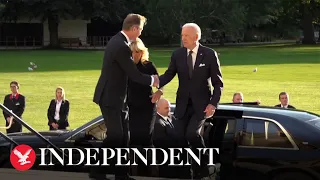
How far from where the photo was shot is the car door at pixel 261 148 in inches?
292

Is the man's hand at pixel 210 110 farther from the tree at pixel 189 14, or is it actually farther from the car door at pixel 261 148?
the tree at pixel 189 14

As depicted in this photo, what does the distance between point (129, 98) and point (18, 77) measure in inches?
1127

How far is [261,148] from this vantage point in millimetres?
7551

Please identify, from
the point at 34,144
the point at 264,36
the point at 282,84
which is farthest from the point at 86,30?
the point at 34,144

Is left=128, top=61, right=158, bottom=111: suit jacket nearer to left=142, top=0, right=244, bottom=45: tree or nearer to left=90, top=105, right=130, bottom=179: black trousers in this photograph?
left=90, top=105, right=130, bottom=179: black trousers

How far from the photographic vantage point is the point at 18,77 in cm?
3425

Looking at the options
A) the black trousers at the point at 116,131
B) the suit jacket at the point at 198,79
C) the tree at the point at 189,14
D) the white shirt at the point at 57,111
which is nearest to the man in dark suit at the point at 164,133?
the suit jacket at the point at 198,79

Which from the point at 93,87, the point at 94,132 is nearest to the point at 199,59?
the point at 94,132

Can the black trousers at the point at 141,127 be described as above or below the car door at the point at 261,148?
above

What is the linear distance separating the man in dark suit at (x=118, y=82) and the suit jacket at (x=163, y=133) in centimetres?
127

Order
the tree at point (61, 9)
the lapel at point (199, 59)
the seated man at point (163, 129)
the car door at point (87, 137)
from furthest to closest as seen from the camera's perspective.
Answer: the tree at point (61, 9), the car door at point (87, 137), the seated man at point (163, 129), the lapel at point (199, 59)

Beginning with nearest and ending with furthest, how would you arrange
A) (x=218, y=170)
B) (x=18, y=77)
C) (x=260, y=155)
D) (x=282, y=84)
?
(x=218, y=170)
(x=260, y=155)
(x=282, y=84)
(x=18, y=77)

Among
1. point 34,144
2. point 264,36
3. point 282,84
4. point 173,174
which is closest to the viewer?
point 173,174

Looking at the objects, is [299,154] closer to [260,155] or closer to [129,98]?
[260,155]
